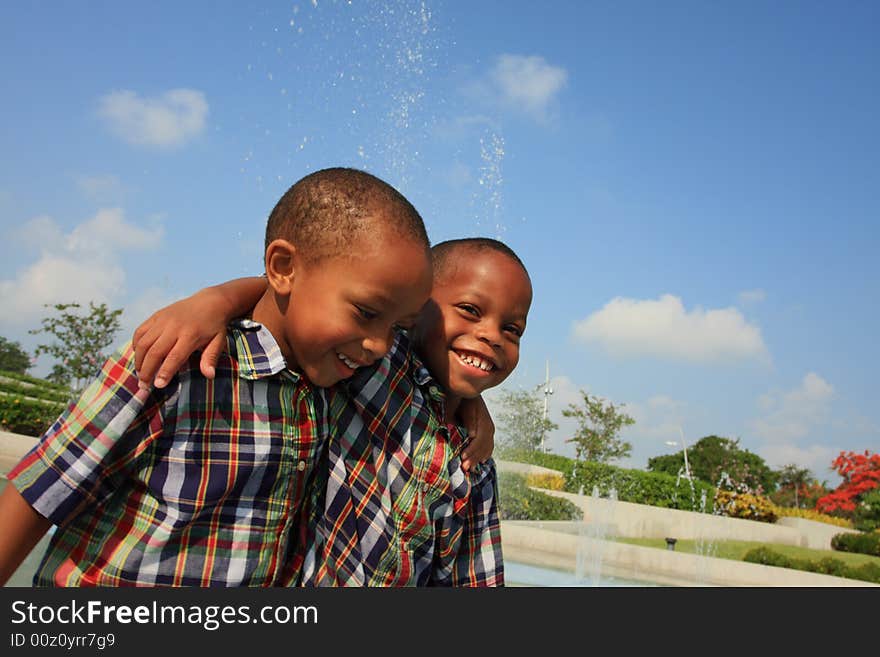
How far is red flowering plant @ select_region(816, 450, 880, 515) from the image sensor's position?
66.3ft

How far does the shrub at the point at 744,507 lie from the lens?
58.3 feet

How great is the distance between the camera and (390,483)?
1771 millimetres

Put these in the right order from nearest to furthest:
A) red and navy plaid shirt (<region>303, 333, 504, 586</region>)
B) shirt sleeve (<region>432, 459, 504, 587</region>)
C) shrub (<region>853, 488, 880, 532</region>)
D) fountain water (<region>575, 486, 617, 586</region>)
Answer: red and navy plaid shirt (<region>303, 333, 504, 586</region>) < shirt sleeve (<region>432, 459, 504, 587</region>) < fountain water (<region>575, 486, 617, 586</region>) < shrub (<region>853, 488, 880, 532</region>)

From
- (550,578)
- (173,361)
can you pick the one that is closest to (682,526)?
(550,578)

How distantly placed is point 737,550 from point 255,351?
13.9 metres

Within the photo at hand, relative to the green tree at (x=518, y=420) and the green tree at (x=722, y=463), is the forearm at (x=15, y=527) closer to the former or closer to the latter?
the green tree at (x=518, y=420)

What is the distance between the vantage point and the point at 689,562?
34.4 ft

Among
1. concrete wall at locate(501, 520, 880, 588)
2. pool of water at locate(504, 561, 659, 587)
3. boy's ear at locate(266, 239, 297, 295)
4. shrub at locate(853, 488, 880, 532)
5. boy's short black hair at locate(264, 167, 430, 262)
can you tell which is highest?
boy's short black hair at locate(264, 167, 430, 262)

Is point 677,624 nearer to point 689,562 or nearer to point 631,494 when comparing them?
point 689,562

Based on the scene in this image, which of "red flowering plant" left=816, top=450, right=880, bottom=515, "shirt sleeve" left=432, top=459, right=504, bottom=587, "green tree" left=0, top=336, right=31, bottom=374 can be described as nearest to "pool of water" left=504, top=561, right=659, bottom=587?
"shirt sleeve" left=432, top=459, right=504, bottom=587

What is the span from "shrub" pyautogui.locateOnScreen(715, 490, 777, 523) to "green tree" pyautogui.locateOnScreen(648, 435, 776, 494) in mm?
7604

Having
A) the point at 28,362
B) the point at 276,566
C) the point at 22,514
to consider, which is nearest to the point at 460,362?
the point at 276,566

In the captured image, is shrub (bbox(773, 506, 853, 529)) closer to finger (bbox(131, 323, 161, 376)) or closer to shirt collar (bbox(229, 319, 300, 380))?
shirt collar (bbox(229, 319, 300, 380))

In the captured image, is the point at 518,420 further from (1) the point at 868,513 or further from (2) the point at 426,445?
(2) the point at 426,445
